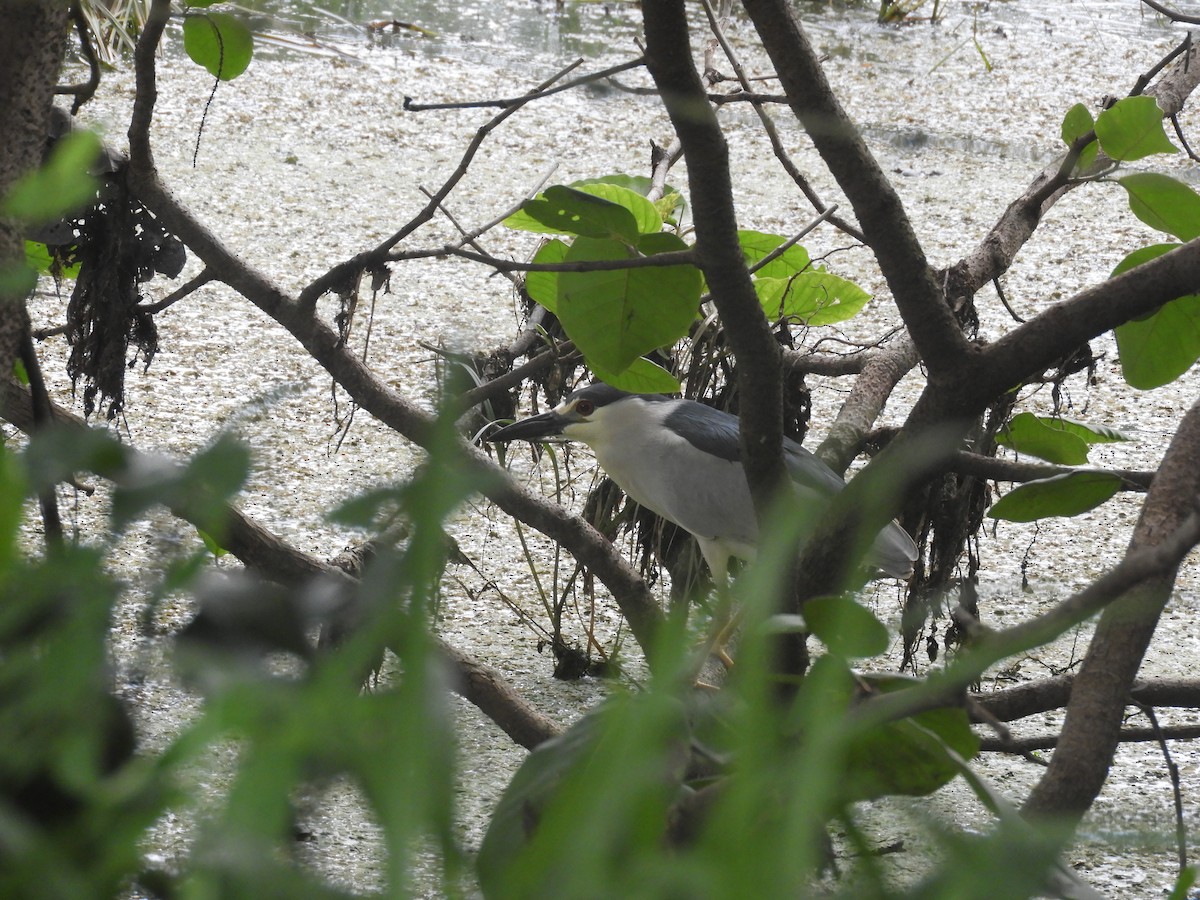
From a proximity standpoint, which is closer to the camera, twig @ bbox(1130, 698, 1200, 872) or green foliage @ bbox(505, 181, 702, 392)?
twig @ bbox(1130, 698, 1200, 872)

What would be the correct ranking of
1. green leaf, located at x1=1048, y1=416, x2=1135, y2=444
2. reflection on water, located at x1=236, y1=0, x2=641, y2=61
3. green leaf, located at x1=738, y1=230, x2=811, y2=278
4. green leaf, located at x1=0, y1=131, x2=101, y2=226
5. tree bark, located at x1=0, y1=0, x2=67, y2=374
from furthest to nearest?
reflection on water, located at x1=236, y1=0, x2=641, y2=61 < green leaf, located at x1=738, y1=230, x2=811, y2=278 < green leaf, located at x1=1048, y1=416, x2=1135, y2=444 < tree bark, located at x1=0, y1=0, x2=67, y2=374 < green leaf, located at x1=0, y1=131, x2=101, y2=226

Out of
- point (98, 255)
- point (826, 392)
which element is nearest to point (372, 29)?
point (826, 392)

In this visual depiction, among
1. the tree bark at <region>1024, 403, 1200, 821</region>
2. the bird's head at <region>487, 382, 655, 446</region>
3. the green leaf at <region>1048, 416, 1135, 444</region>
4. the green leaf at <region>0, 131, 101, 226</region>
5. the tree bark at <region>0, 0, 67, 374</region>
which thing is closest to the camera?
the green leaf at <region>0, 131, 101, 226</region>

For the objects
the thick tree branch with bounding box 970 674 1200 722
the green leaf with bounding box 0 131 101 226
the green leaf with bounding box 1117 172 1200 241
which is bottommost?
the thick tree branch with bounding box 970 674 1200 722

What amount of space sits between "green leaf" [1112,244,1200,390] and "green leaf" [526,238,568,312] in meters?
0.29

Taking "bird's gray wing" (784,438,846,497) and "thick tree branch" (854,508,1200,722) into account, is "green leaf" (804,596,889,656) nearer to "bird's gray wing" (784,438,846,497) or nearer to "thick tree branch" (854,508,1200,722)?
"thick tree branch" (854,508,1200,722)

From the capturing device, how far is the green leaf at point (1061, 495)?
43cm

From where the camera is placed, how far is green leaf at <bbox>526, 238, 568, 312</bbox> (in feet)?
2.16

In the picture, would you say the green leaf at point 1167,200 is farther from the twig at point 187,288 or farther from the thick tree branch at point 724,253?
the twig at point 187,288

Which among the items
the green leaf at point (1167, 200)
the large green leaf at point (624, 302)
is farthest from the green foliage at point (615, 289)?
the green leaf at point (1167, 200)

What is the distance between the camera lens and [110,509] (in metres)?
0.10

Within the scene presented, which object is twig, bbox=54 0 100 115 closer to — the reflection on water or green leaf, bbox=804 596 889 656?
green leaf, bbox=804 596 889 656

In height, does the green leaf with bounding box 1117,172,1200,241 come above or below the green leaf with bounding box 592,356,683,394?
above

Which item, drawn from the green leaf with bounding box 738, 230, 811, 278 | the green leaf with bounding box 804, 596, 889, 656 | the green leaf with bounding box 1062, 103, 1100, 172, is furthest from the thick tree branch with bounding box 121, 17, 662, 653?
the green leaf with bounding box 804, 596, 889, 656
